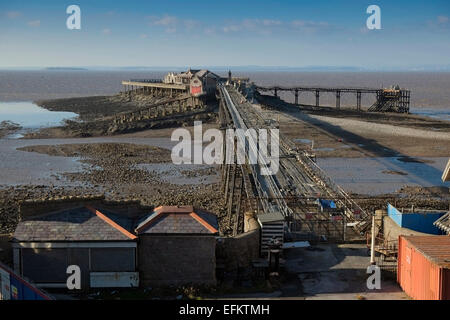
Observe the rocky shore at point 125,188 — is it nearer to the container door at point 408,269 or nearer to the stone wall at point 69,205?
the stone wall at point 69,205

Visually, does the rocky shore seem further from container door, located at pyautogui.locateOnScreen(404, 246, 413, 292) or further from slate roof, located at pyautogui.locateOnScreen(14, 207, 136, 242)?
container door, located at pyautogui.locateOnScreen(404, 246, 413, 292)

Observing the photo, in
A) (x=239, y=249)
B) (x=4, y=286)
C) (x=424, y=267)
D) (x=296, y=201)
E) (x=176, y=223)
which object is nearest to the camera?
(x=4, y=286)

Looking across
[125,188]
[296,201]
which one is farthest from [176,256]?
[125,188]

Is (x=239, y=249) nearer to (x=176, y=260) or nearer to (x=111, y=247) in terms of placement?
(x=176, y=260)

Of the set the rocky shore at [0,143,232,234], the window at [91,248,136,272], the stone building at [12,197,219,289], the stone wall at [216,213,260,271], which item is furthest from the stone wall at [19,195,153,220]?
the rocky shore at [0,143,232,234]

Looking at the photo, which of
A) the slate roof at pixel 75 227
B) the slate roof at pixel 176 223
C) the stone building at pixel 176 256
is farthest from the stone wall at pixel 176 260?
the slate roof at pixel 75 227
